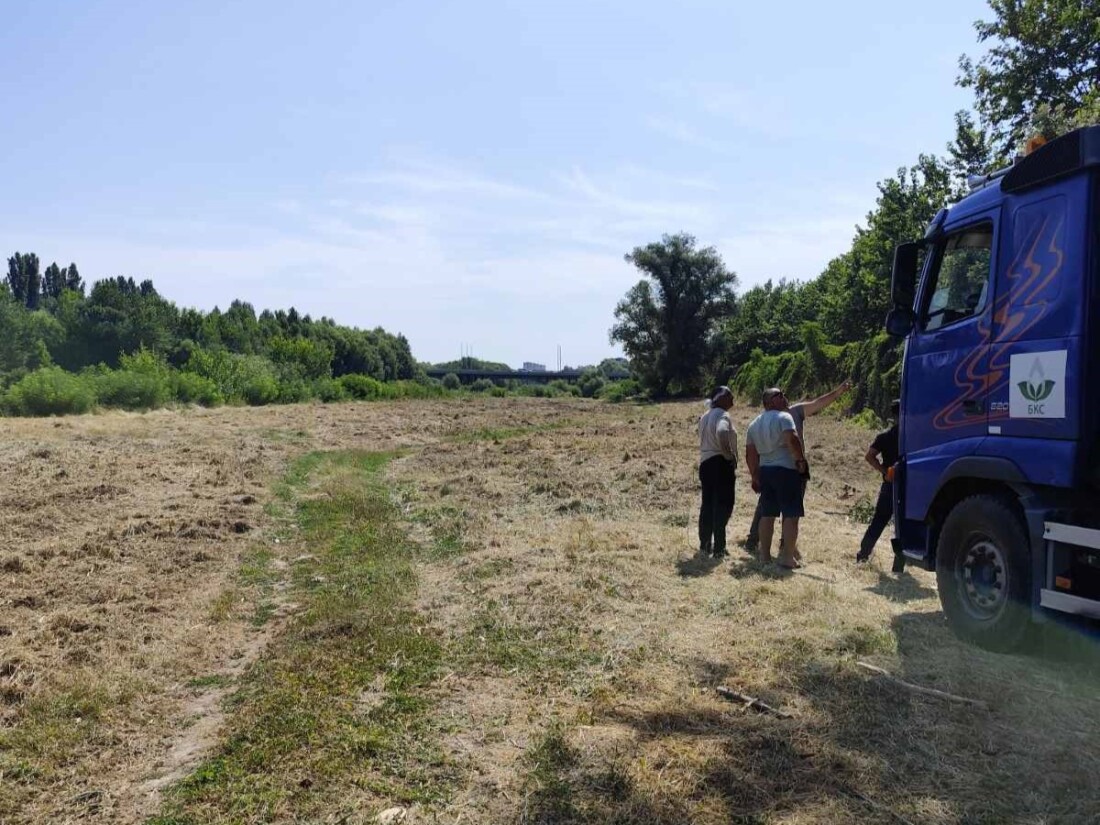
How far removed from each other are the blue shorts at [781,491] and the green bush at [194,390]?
42.7m

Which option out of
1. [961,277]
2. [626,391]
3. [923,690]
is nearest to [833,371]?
[961,277]

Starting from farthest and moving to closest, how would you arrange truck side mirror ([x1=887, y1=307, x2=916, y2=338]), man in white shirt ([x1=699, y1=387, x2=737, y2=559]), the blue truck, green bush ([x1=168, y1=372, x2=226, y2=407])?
1. green bush ([x1=168, y1=372, x2=226, y2=407])
2. man in white shirt ([x1=699, y1=387, x2=737, y2=559])
3. truck side mirror ([x1=887, y1=307, x2=916, y2=338])
4. the blue truck

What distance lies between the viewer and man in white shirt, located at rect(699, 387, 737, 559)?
912cm

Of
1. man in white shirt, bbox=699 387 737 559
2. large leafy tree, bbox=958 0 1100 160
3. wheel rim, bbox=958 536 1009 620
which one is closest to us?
wheel rim, bbox=958 536 1009 620

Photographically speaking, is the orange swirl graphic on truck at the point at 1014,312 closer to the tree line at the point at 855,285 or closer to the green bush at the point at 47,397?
the tree line at the point at 855,285

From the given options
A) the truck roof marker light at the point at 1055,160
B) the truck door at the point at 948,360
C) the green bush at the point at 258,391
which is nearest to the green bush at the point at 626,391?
the green bush at the point at 258,391

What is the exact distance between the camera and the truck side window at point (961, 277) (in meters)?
6.32

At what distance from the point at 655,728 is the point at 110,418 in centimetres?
3415

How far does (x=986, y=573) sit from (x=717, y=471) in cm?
347

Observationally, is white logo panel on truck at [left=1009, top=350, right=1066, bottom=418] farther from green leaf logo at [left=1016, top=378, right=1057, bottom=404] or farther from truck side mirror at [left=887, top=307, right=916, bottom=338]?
truck side mirror at [left=887, top=307, right=916, bottom=338]

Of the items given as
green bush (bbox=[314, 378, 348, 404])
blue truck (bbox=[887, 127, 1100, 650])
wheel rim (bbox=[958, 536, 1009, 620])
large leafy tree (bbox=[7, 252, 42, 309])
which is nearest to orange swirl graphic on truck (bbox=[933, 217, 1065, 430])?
blue truck (bbox=[887, 127, 1100, 650])

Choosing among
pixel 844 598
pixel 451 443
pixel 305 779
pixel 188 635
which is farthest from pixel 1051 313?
pixel 451 443

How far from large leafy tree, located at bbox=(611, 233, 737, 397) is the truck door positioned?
2107 inches

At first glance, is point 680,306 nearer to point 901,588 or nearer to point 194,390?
point 194,390
